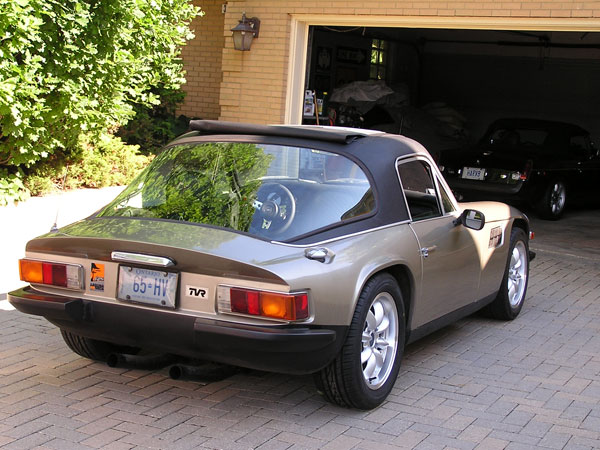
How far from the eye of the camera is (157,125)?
1426cm

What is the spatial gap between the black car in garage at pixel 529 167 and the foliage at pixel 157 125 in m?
4.66

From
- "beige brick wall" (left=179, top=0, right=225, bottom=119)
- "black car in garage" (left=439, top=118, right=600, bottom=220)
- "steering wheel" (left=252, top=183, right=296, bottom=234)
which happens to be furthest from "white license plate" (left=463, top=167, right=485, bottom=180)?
"steering wheel" (left=252, top=183, right=296, bottom=234)

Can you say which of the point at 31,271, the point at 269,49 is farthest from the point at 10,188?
the point at 31,271

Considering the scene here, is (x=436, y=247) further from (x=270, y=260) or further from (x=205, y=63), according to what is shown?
(x=205, y=63)

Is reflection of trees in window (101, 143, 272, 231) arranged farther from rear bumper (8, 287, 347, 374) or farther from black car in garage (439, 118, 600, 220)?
black car in garage (439, 118, 600, 220)

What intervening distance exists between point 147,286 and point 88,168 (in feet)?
25.3

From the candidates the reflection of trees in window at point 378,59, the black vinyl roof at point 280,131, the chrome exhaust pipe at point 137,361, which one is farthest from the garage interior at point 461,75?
the chrome exhaust pipe at point 137,361

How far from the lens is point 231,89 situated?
12797 mm

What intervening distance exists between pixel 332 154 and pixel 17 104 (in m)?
5.29

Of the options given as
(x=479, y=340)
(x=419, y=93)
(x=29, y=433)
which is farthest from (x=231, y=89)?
(x=419, y=93)

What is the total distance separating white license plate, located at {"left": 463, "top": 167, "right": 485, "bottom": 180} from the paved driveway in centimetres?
717

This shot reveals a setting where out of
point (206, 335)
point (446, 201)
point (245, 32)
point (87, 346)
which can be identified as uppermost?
point (245, 32)

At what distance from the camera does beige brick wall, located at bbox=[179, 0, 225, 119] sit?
49.4 ft

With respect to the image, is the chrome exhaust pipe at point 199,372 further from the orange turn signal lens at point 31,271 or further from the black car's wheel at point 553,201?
the black car's wheel at point 553,201
